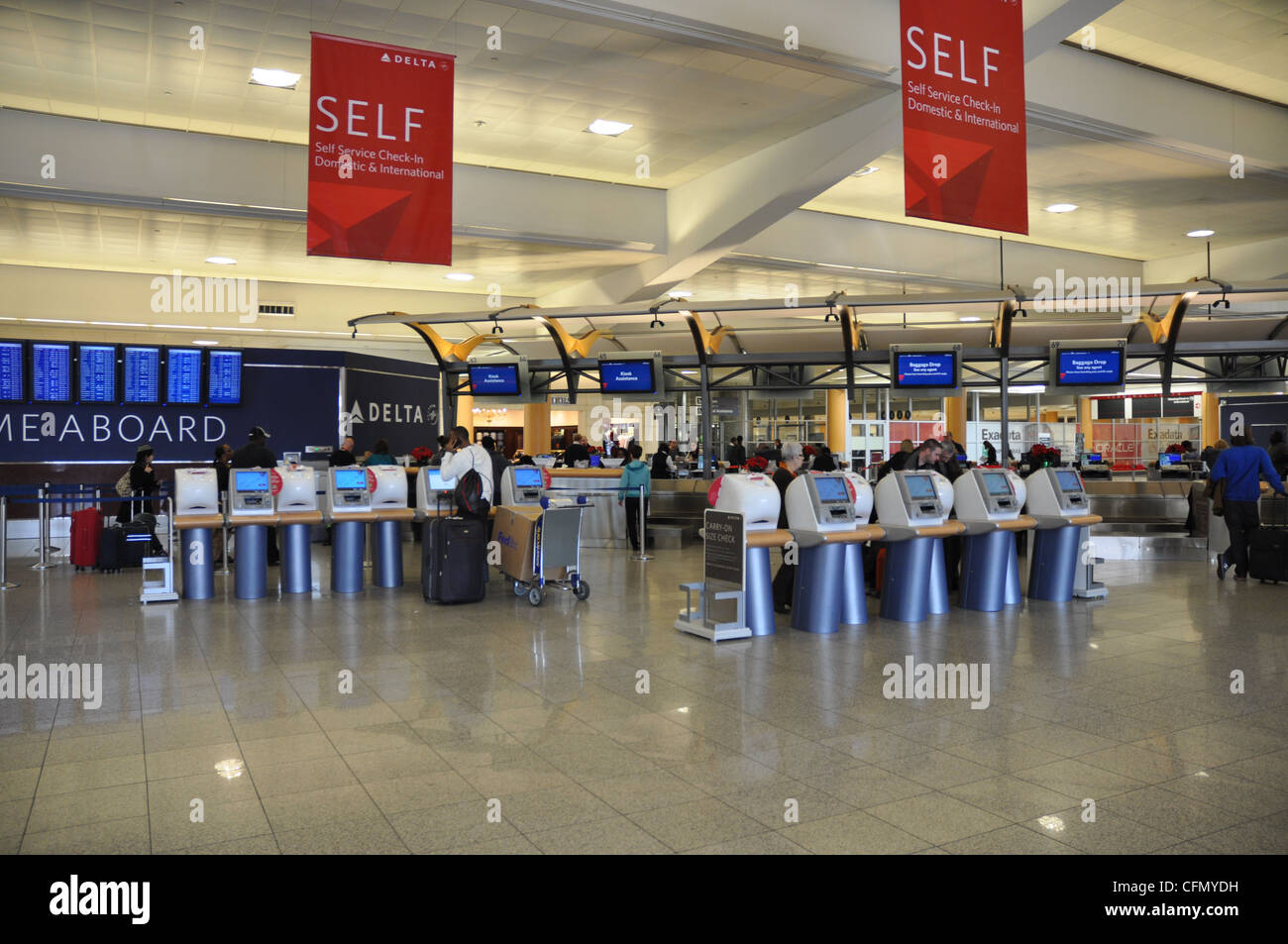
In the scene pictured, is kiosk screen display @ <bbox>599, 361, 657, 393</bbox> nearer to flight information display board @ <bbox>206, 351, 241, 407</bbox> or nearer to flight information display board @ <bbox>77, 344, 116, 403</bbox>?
flight information display board @ <bbox>206, 351, 241, 407</bbox>

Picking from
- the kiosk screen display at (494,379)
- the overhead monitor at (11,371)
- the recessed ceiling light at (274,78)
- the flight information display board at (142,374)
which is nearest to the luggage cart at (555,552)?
the recessed ceiling light at (274,78)

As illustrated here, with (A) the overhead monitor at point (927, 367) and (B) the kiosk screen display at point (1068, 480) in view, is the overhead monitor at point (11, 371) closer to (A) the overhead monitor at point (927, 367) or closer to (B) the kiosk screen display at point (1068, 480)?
(A) the overhead monitor at point (927, 367)

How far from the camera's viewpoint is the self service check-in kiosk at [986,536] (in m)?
7.89

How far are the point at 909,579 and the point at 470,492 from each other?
A: 3685 millimetres

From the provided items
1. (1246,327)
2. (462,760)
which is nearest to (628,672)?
(462,760)

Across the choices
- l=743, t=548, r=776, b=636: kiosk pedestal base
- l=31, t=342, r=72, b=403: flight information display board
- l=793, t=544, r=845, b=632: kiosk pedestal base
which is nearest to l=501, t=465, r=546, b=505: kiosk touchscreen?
l=743, t=548, r=776, b=636: kiosk pedestal base

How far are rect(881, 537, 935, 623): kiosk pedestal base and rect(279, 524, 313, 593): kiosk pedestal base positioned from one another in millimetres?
5135

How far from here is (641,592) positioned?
9195mm

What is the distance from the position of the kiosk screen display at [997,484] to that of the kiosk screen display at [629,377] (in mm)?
5389

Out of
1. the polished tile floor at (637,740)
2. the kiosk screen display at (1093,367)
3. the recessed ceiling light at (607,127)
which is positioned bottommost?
the polished tile floor at (637,740)

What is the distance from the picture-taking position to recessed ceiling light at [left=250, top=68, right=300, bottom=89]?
30.1ft

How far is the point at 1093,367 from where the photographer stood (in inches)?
464

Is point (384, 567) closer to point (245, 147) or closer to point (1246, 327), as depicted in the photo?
point (245, 147)

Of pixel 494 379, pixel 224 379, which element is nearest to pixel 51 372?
pixel 224 379
